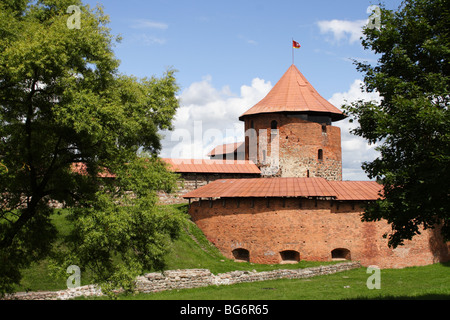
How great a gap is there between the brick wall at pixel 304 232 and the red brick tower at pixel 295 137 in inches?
372

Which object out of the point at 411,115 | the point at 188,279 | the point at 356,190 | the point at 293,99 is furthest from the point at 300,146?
the point at 411,115

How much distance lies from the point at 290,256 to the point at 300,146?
11315 mm

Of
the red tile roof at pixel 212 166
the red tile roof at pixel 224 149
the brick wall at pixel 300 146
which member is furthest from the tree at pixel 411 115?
the red tile roof at pixel 224 149

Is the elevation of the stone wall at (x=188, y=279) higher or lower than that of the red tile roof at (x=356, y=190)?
lower

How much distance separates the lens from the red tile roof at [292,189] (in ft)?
74.7

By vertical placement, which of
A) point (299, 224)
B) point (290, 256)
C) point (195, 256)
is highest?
point (299, 224)

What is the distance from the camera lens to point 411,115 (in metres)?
9.84

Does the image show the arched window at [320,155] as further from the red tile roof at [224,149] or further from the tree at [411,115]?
the tree at [411,115]

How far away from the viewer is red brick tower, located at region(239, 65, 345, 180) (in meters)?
32.4

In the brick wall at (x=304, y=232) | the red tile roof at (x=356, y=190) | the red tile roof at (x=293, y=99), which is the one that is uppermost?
the red tile roof at (x=293, y=99)

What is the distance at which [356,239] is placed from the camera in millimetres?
22969

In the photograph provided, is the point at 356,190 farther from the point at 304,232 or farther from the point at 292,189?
the point at 304,232

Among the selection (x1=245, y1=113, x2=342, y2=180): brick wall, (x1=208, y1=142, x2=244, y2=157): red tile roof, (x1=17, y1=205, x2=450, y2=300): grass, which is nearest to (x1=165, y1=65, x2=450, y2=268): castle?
(x1=17, y1=205, x2=450, y2=300): grass

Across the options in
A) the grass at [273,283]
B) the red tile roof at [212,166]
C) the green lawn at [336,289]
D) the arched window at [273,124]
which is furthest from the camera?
the arched window at [273,124]
